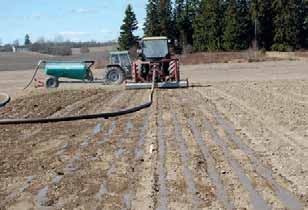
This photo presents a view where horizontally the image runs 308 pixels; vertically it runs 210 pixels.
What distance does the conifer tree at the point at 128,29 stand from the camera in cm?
7062

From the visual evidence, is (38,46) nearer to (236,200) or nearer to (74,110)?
(74,110)

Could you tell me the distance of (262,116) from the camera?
1291 centimetres

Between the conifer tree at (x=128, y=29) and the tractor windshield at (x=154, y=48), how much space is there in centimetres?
4525

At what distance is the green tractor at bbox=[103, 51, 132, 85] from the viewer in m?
26.9

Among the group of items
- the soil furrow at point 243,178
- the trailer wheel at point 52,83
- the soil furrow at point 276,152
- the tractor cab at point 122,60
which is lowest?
the trailer wheel at point 52,83

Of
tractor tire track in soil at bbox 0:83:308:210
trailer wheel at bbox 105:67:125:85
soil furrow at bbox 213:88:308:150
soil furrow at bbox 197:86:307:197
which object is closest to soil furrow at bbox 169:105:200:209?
tractor tire track in soil at bbox 0:83:308:210

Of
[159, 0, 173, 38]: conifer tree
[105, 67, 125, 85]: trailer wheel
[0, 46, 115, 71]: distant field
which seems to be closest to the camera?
[105, 67, 125, 85]: trailer wheel

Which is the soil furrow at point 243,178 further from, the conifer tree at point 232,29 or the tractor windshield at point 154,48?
the conifer tree at point 232,29

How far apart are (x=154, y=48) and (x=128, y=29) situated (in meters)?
47.5

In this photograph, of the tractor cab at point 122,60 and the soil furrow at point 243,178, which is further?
the tractor cab at point 122,60

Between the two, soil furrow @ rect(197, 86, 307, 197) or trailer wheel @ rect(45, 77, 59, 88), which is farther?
trailer wheel @ rect(45, 77, 59, 88)

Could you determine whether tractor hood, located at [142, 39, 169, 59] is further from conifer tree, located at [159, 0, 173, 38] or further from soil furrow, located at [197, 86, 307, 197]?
conifer tree, located at [159, 0, 173, 38]

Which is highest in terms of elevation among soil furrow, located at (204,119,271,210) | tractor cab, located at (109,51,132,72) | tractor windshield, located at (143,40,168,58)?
tractor windshield, located at (143,40,168,58)

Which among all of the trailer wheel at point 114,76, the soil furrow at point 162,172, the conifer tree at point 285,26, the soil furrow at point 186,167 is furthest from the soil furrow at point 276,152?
the conifer tree at point 285,26
